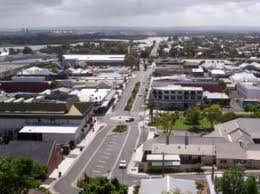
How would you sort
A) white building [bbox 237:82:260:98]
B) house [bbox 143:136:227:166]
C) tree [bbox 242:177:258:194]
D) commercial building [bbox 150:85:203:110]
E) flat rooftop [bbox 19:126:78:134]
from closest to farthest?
1. tree [bbox 242:177:258:194]
2. house [bbox 143:136:227:166]
3. flat rooftop [bbox 19:126:78:134]
4. commercial building [bbox 150:85:203:110]
5. white building [bbox 237:82:260:98]

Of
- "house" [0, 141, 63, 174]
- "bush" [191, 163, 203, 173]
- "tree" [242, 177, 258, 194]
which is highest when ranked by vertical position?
"tree" [242, 177, 258, 194]

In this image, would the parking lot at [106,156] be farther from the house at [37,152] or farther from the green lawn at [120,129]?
the house at [37,152]

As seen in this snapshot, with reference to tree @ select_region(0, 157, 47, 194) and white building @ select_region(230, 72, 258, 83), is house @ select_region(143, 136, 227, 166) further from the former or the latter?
white building @ select_region(230, 72, 258, 83)

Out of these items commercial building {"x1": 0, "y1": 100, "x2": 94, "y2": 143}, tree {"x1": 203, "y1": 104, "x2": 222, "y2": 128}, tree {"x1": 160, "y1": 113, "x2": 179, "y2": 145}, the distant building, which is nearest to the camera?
commercial building {"x1": 0, "y1": 100, "x2": 94, "y2": 143}

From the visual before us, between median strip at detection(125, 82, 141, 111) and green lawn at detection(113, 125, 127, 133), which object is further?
median strip at detection(125, 82, 141, 111)

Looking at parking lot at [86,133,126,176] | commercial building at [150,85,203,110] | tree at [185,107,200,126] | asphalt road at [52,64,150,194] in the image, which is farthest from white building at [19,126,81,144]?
commercial building at [150,85,203,110]

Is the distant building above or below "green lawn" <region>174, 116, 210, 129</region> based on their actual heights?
below
